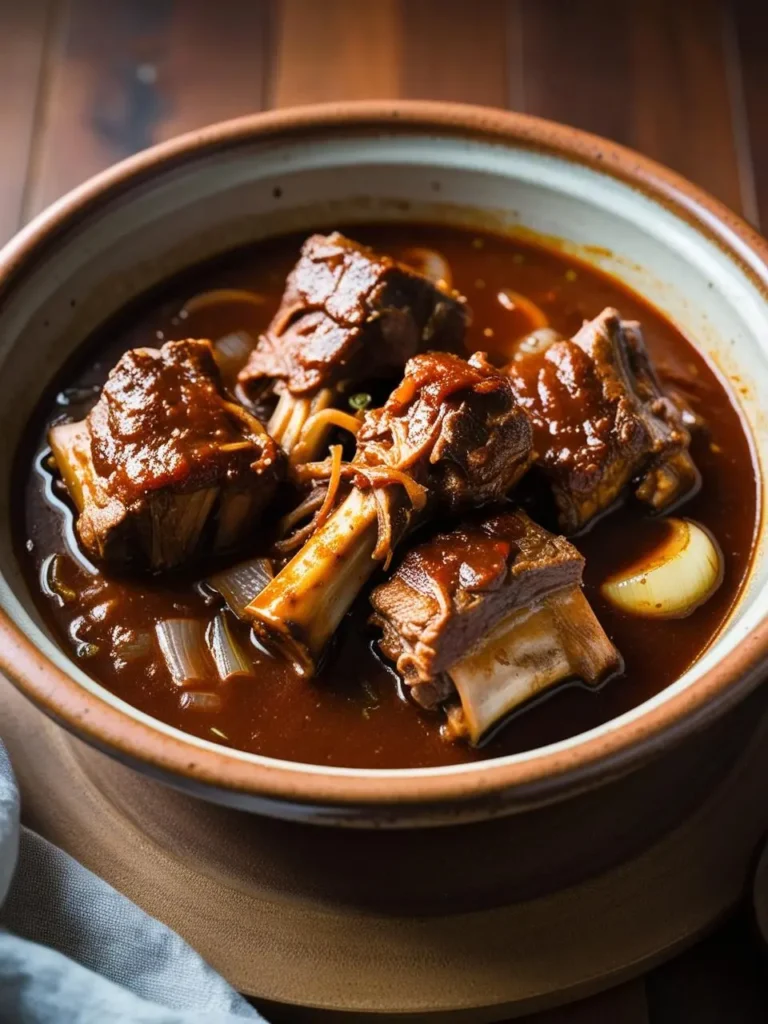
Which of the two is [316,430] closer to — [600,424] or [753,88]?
[600,424]

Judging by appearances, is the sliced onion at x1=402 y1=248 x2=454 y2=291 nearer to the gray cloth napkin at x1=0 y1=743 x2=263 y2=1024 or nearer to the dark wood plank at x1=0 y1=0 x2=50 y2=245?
the dark wood plank at x1=0 y1=0 x2=50 y2=245

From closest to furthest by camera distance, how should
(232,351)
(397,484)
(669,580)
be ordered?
1. (397,484)
2. (669,580)
3. (232,351)

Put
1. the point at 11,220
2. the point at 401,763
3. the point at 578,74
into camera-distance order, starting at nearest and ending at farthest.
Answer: the point at 401,763 < the point at 11,220 < the point at 578,74

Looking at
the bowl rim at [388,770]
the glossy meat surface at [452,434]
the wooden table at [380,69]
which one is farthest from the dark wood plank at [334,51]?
the bowl rim at [388,770]

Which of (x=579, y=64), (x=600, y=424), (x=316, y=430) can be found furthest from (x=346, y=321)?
(x=579, y=64)

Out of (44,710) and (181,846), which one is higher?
(44,710)

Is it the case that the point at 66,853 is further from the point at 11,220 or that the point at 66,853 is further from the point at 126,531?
the point at 11,220

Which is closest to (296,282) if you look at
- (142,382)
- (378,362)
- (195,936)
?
(378,362)

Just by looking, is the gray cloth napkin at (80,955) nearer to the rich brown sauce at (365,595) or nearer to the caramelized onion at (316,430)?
the rich brown sauce at (365,595)

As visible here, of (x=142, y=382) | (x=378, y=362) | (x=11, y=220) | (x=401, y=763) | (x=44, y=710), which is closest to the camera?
(x=44, y=710)
